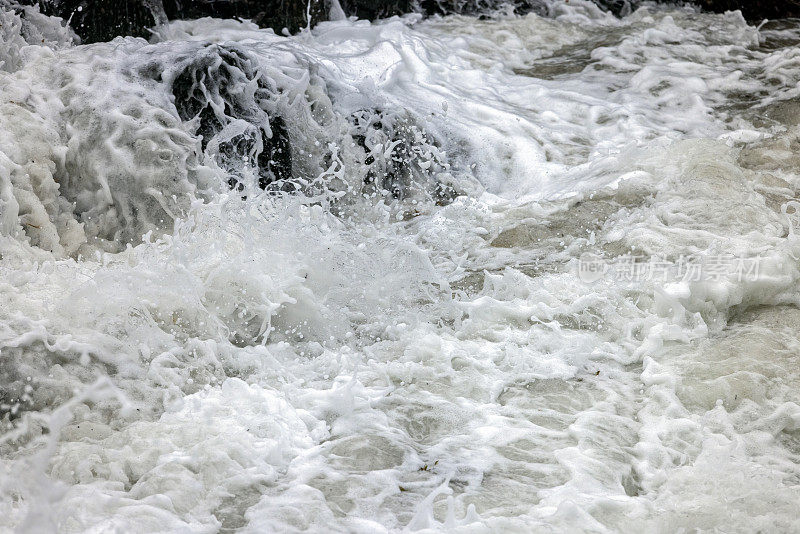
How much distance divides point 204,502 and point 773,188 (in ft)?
13.4

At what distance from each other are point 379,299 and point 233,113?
197 centimetres

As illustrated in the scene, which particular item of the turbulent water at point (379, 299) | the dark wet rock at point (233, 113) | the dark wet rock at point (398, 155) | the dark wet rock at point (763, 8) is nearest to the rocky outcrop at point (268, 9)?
the dark wet rock at point (763, 8)

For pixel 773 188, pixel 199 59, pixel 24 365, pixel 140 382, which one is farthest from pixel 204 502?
pixel 773 188

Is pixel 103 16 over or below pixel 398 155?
over

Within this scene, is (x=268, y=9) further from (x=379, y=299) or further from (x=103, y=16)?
(x=379, y=299)

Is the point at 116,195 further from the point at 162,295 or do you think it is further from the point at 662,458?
the point at 662,458

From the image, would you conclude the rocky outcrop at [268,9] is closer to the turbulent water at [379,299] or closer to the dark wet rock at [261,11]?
the dark wet rock at [261,11]

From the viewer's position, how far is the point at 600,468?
2.79 meters

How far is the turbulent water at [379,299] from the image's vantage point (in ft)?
8.73

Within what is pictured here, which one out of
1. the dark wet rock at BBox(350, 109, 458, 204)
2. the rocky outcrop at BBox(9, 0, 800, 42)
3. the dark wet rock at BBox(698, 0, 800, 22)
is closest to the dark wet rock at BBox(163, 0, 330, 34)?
the rocky outcrop at BBox(9, 0, 800, 42)

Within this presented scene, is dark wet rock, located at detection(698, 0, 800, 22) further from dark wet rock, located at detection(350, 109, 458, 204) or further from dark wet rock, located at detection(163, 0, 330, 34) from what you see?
dark wet rock, located at detection(350, 109, 458, 204)

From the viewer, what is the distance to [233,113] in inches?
204

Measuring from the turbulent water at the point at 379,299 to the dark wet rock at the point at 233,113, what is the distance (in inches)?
0.8

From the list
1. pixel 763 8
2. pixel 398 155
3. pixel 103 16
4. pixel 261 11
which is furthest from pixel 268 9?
pixel 763 8
